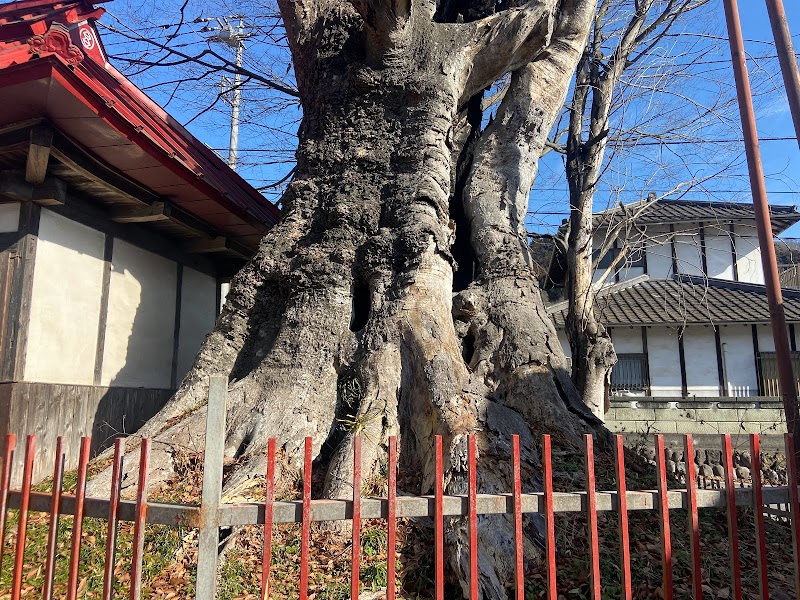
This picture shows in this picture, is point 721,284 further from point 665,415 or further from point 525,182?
point 525,182

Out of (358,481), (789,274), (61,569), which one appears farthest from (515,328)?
(789,274)

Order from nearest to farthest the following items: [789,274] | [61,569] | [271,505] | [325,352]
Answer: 1. [271,505]
2. [61,569]
3. [325,352]
4. [789,274]

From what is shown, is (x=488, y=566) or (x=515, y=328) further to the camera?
(x=515, y=328)

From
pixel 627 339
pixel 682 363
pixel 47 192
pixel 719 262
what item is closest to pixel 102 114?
pixel 47 192

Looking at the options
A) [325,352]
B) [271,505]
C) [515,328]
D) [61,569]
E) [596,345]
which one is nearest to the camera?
[271,505]

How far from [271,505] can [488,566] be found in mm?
1617

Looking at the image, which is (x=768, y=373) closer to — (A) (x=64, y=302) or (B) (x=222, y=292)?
(B) (x=222, y=292)

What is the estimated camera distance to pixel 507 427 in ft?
15.3

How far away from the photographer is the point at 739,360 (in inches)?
642

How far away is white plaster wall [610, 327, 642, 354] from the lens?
55.7 ft

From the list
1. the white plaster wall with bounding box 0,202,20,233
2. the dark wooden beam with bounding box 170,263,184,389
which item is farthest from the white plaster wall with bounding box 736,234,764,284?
the white plaster wall with bounding box 0,202,20,233

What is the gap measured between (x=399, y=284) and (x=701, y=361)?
551 inches

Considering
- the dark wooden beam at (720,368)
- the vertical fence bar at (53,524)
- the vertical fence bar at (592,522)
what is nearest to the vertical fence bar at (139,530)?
the vertical fence bar at (53,524)

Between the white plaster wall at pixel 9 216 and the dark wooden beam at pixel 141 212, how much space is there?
3.69 feet
